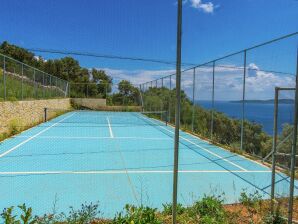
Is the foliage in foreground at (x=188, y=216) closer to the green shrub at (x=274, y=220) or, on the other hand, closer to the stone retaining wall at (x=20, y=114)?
the green shrub at (x=274, y=220)

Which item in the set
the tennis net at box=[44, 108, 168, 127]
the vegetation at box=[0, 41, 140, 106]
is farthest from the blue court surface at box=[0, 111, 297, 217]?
the tennis net at box=[44, 108, 168, 127]

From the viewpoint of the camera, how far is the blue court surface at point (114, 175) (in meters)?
4.60

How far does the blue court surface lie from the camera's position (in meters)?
4.60

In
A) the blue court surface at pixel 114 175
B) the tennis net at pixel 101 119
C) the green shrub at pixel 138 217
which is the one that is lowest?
the blue court surface at pixel 114 175

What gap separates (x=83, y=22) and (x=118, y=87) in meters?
20.9

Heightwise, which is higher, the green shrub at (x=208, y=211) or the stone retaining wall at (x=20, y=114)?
the stone retaining wall at (x=20, y=114)

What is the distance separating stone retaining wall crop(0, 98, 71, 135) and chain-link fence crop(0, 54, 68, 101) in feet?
1.09

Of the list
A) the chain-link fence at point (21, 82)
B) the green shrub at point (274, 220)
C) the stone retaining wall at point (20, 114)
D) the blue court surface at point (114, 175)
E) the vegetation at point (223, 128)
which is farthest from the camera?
the chain-link fence at point (21, 82)

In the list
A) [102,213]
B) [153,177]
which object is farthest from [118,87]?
[102,213]

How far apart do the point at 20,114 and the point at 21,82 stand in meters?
1.93

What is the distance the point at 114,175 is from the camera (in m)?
5.97

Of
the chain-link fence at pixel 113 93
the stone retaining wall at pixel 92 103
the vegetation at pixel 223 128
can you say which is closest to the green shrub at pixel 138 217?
the vegetation at pixel 223 128

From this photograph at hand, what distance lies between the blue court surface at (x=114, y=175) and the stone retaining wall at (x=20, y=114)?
1.24 meters

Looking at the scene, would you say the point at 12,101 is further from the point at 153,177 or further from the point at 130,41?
the point at 153,177
